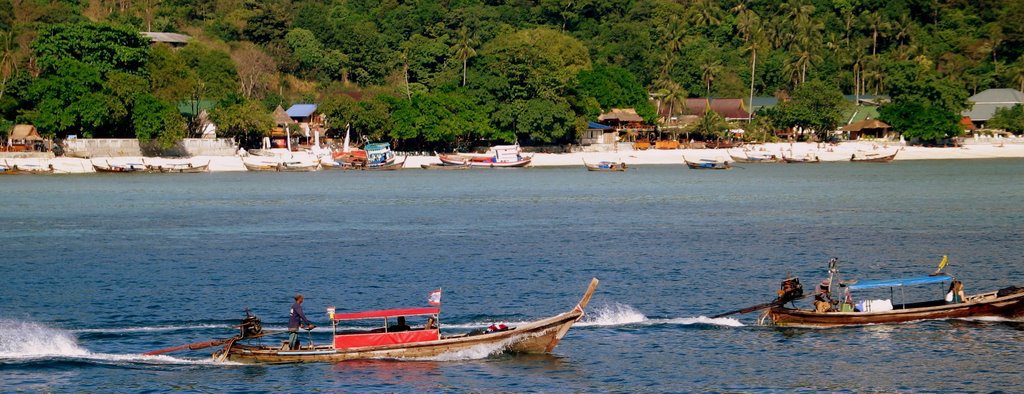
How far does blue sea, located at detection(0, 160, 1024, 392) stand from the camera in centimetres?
3428

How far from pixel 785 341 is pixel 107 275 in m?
31.5

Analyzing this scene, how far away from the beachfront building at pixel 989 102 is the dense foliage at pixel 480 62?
6.31 m

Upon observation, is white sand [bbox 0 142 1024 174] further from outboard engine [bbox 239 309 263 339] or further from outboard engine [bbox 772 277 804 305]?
outboard engine [bbox 239 309 263 339]

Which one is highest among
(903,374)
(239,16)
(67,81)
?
(239,16)

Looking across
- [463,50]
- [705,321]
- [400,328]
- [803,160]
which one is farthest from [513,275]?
[463,50]

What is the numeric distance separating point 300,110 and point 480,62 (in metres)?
26.3

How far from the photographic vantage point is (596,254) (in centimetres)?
6044

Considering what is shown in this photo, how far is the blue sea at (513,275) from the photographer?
112ft

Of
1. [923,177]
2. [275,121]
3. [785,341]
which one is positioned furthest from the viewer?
[275,121]

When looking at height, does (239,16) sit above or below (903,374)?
above

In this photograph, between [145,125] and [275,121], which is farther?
[275,121]

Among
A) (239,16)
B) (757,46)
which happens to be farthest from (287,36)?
(757,46)

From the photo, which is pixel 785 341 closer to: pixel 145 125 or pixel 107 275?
pixel 107 275

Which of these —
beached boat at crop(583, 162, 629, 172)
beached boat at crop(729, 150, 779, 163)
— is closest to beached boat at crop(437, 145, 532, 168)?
beached boat at crop(583, 162, 629, 172)
